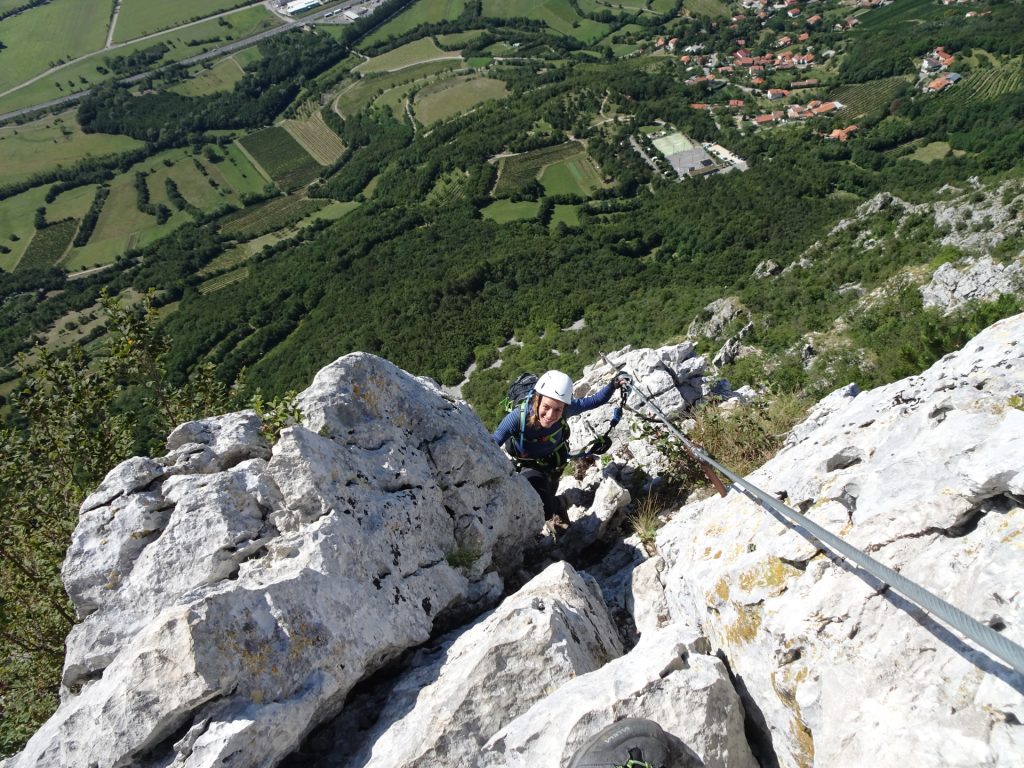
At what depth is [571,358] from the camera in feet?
197

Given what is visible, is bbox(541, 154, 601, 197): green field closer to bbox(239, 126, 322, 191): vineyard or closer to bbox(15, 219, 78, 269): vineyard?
bbox(239, 126, 322, 191): vineyard

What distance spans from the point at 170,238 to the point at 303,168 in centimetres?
4279

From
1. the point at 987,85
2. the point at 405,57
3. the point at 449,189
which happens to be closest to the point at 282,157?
the point at 405,57

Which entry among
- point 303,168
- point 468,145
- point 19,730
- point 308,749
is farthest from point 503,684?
point 303,168

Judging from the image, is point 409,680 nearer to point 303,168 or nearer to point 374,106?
point 303,168

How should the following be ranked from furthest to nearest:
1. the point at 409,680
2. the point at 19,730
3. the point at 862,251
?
the point at 862,251, the point at 19,730, the point at 409,680

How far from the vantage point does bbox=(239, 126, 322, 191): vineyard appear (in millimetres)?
158000

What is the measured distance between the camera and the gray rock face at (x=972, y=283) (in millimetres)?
25266

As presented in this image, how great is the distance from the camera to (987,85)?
114750 mm

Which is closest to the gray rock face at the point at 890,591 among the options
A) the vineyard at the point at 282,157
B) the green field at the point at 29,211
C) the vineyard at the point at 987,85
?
the vineyard at the point at 987,85

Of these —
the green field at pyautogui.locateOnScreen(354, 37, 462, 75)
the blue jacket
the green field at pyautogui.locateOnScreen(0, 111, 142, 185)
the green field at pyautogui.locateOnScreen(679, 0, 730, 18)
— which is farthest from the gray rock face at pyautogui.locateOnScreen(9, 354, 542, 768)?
the green field at pyautogui.locateOnScreen(679, 0, 730, 18)

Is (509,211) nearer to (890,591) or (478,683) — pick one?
(478,683)

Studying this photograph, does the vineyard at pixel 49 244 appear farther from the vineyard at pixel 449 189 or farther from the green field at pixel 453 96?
the green field at pixel 453 96

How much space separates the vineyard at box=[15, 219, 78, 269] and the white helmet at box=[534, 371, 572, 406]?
17704cm
